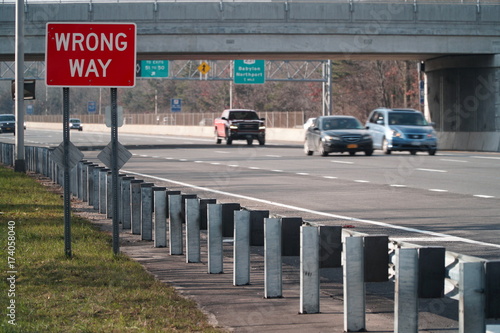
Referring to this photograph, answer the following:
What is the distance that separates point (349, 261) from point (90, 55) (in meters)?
4.33

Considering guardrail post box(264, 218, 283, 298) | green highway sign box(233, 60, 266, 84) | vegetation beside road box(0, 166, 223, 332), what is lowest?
vegetation beside road box(0, 166, 223, 332)

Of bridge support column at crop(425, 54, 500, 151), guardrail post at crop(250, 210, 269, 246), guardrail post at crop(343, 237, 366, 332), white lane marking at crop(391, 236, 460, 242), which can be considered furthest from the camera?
bridge support column at crop(425, 54, 500, 151)

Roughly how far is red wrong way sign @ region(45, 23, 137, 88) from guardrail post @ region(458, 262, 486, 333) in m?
5.12

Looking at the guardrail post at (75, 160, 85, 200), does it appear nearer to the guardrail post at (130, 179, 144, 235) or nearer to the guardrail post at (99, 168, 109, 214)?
the guardrail post at (99, 168, 109, 214)

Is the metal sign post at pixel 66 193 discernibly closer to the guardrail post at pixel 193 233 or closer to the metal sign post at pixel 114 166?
the metal sign post at pixel 114 166

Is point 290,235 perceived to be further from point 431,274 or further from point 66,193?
point 66,193

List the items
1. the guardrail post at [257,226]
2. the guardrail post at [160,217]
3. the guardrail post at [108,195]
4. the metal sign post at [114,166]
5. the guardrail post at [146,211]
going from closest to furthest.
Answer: the guardrail post at [257,226] → the metal sign post at [114,166] → the guardrail post at [160,217] → the guardrail post at [146,211] → the guardrail post at [108,195]

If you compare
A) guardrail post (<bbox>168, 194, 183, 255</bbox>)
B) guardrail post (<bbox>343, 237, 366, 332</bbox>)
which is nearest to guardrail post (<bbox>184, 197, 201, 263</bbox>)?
guardrail post (<bbox>168, 194, 183, 255</bbox>)

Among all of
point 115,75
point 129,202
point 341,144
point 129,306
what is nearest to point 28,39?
point 341,144

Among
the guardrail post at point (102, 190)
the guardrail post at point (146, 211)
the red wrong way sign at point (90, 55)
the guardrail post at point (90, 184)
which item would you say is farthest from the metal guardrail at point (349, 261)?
the guardrail post at point (90, 184)

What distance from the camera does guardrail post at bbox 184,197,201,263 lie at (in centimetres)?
1029

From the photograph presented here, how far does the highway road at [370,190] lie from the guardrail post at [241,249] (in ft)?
9.50

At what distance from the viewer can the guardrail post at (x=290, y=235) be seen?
8328 millimetres

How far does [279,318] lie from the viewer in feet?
24.2
